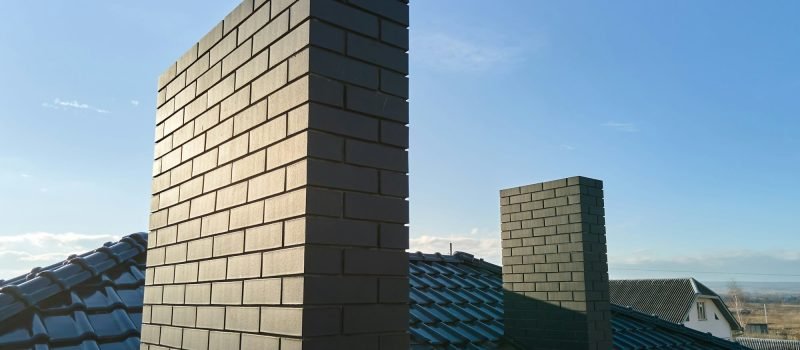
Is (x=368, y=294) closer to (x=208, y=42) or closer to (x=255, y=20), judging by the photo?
(x=255, y=20)

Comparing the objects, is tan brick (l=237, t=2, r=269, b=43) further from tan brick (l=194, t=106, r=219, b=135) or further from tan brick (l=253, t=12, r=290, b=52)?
tan brick (l=194, t=106, r=219, b=135)

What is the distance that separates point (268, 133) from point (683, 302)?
39.6 meters

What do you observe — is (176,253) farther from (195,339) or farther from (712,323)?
(712,323)

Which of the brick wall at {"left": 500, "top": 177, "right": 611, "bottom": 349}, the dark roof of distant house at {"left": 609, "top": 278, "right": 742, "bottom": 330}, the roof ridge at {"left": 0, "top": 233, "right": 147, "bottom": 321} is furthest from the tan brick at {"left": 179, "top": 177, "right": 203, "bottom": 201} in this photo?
the dark roof of distant house at {"left": 609, "top": 278, "right": 742, "bottom": 330}

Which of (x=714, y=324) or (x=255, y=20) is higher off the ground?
(x=255, y=20)

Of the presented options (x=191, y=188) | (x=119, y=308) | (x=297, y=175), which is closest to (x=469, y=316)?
(x=119, y=308)

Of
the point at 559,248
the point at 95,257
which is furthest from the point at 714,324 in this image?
the point at 95,257

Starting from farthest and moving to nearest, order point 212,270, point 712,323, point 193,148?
point 712,323
point 193,148
point 212,270

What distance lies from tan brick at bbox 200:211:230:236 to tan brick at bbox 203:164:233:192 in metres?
0.13

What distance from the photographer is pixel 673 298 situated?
3697cm

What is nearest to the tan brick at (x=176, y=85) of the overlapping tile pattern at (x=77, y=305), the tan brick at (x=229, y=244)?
the tan brick at (x=229, y=244)

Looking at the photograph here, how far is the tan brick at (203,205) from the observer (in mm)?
2493

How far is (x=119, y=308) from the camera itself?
13.8 ft

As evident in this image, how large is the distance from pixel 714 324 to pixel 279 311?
4362 centimetres
